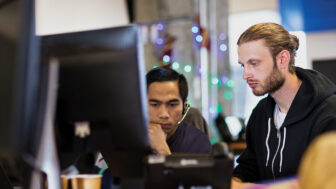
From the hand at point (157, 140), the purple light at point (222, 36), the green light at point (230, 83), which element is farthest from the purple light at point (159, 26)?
the hand at point (157, 140)

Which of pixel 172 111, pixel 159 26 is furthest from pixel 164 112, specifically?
pixel 159 26

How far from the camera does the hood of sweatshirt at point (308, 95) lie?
1.39 metres

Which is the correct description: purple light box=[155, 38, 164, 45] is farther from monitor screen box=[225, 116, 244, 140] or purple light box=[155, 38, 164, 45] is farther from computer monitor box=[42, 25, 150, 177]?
computer monitor box=[42, 25, 150, 177]

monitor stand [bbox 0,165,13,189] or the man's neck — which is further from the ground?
the man's neck

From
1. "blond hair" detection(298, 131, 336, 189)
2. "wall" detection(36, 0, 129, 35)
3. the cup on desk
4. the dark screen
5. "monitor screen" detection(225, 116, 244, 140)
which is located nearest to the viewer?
"blond hair" detection(298, 131, 336, 189)

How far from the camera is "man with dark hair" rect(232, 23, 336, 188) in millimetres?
1403

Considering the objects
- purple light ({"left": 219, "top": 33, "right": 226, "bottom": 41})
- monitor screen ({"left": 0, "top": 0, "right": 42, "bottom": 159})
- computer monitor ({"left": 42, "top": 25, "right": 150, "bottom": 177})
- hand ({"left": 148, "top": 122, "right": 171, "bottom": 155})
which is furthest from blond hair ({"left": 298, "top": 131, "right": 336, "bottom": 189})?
purple light ({"left": 219, "top": 33, "right": 226, "bottom": 41})

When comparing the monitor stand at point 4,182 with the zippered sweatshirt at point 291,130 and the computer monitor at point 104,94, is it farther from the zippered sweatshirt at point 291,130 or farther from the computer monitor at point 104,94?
the zippered sweatshirt at point 291,130

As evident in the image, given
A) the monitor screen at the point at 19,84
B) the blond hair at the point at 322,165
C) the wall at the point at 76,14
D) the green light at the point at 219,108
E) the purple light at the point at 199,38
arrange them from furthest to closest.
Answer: the green light at the point at 219,108, the purple light at the point at 199,38, the wall at the point at 76,14, the monitor screen at the point at 19,84, the blond hair at the point at 322,165

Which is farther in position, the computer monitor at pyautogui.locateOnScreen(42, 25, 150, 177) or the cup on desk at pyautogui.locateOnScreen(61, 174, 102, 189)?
the cup on desk at pyautogui.locateOnScreen(61, 174, 102, 189)

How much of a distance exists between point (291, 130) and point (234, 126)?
261 centimetres

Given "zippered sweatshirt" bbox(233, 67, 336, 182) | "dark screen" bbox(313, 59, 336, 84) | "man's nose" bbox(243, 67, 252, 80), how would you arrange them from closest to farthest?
1. "zippered sweatshirt" bbox(233, 67, 336, 182)
2. "man's nose" bbox(243, 67, 252, 80)
3. "dark screen" bbox(313, 59, 336, 84)

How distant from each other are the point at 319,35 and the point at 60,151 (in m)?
4.39

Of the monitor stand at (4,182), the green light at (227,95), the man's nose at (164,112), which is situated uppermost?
the man's nose at (164,112)
